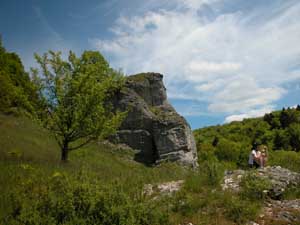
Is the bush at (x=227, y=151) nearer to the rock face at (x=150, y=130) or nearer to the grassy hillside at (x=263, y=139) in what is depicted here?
the grassy hillside at (x=263, y=139)

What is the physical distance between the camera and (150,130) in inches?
1246

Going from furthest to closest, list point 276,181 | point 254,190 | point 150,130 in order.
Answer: point 150,130, point 276,181, point 254,190

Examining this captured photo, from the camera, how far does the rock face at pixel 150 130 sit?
30062 mm

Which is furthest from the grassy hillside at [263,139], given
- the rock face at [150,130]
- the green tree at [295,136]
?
the rock face at [150,130]

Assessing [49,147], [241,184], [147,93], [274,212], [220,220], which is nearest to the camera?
[220,220]

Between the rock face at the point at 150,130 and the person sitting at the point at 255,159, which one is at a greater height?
the rock face at the point at 150,130

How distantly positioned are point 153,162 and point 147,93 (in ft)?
26.3

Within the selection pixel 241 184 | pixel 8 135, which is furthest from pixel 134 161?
pixel 241 184

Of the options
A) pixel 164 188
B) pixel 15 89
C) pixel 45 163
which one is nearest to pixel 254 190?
pixel 164 188

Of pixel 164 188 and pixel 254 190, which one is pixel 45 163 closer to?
pixel 164 188

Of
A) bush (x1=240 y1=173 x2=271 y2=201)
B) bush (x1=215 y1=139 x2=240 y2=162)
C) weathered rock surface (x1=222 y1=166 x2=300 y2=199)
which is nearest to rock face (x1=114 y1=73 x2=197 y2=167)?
weathered rock surface (x1=222 y1=166 x2=300 y2=199)

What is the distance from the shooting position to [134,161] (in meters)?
29.6

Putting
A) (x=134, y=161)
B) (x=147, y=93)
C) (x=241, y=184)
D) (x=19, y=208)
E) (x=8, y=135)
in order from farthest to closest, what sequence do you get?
(x=147, y=93) → (x=134, y=161) → (x=8, y=135) → (x=241, y=184) → (x=19, y=208)

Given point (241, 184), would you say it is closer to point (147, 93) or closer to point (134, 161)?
point (134, 161)
